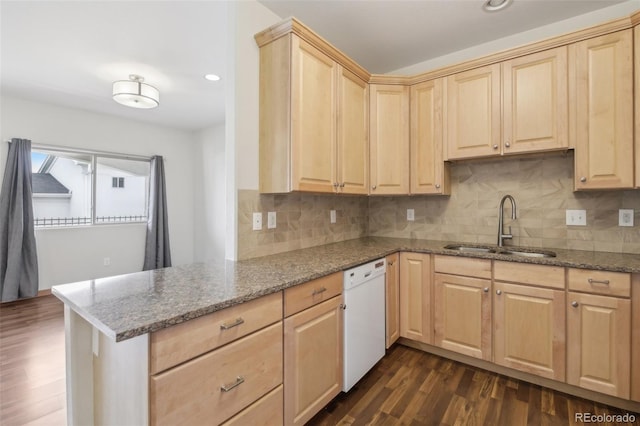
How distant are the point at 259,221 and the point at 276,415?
1105mm

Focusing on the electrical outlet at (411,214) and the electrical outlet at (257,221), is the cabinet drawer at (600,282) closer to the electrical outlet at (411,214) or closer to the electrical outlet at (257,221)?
the electrical outlet at (411,214)

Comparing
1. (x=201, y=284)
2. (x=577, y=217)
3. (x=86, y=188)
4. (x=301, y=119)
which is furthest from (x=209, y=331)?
(x=86, y=188)

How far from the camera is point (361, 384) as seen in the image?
201cm

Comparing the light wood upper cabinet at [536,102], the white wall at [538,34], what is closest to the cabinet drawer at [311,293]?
the light wood upper cabinet at [536,102]

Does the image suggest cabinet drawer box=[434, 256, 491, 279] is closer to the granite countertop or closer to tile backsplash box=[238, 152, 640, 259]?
the granite countertop

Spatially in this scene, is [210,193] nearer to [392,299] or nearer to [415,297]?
[392,299]

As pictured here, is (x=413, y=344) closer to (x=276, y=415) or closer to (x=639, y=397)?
(x=639, y=397)

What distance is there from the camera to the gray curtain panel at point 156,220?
198 inches

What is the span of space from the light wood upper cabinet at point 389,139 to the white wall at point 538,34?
1.87 ft

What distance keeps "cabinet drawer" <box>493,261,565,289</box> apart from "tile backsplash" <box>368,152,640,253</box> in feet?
1.91

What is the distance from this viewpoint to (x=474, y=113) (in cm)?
233

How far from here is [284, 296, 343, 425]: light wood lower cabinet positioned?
143 cm

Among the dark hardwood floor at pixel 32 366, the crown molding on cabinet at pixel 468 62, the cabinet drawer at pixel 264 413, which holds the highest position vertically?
the crown molding on cabinet at pixel 468 62

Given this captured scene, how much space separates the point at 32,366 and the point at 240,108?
254 cm
